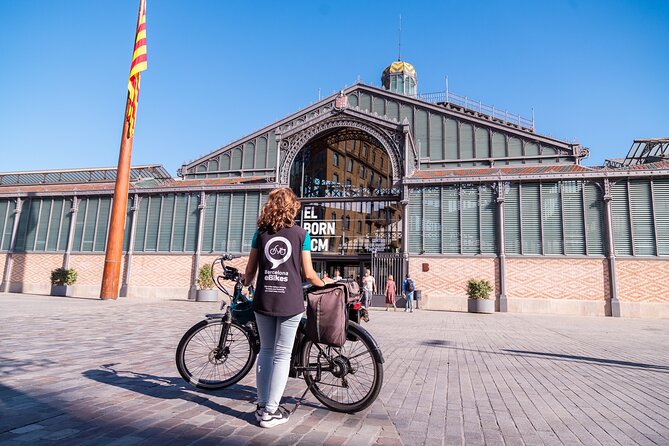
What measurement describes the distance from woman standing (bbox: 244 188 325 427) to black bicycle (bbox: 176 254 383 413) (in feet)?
1.38

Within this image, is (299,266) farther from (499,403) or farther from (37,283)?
(37,283)

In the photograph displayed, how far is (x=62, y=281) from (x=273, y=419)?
2533 centimetres

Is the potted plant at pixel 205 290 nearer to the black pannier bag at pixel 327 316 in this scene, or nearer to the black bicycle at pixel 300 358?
the black bicycle at pixel 300 358

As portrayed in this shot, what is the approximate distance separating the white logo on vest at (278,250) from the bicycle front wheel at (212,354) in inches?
45.1

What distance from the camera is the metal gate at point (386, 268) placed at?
2127 centimetres

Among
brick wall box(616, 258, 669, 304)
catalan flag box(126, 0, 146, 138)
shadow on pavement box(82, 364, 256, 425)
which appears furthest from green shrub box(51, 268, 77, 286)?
brick wall box(616, 258, 669, 304)

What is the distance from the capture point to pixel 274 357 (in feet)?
10.2

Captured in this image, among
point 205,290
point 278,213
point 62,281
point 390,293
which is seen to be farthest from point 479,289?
point 62,281

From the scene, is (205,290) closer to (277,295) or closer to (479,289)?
(479,289)

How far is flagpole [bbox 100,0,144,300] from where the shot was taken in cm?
1864

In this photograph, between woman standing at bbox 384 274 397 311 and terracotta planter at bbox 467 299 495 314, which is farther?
woman standing at bbox 384 274 397 311

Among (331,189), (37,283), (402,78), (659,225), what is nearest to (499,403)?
(659,225)

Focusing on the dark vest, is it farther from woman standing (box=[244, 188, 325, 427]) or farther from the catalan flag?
the catalan flag

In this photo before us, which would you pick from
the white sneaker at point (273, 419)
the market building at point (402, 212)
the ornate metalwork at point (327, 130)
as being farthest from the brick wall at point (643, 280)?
the white sneaker at point (273, 419)
